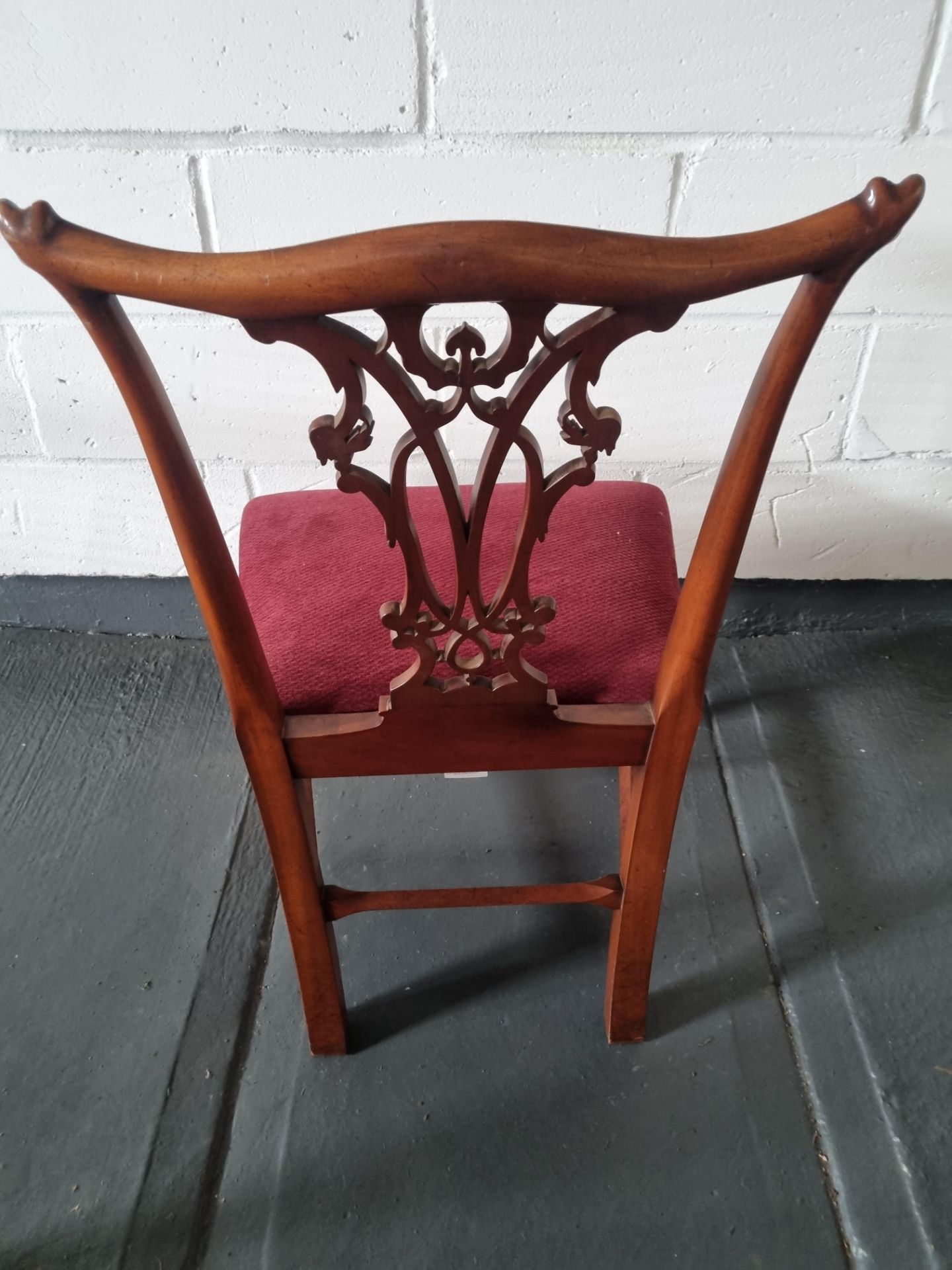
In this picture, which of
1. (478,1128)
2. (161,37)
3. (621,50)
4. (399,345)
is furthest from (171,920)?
(621,50)

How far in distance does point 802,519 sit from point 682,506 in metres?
0.21

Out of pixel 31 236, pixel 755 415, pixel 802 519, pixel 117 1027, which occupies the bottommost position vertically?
pixel 117 1027

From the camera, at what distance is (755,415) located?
0.67m

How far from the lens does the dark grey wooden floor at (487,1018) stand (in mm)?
985

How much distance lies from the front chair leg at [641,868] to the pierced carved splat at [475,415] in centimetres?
20

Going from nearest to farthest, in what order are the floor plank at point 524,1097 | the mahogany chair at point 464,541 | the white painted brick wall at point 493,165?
the mahogany chair at point 464,541 < the floor plank at point 524,1097 < the white painted brick wall at point 493,165

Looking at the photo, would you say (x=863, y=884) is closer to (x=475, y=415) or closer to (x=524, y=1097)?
(x=524, y=1097)

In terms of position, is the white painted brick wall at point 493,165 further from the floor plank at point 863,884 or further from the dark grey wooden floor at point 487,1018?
the dark grey wooden floor at point 487,1018

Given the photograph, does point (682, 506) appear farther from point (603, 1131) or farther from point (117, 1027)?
point (117, 1027)

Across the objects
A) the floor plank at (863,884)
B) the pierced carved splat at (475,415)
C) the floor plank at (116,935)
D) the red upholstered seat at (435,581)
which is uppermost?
the pierced carved splat at (475,415)

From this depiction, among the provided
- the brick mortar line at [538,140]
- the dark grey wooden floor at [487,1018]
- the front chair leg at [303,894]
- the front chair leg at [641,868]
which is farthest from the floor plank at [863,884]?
the brick mortar line at [538,140]

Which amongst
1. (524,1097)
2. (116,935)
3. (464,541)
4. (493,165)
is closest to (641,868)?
(524,1097)

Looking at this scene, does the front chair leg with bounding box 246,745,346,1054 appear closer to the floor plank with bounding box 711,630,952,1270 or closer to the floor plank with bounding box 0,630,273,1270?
the floor plank with bounding box 0,630,273,1270

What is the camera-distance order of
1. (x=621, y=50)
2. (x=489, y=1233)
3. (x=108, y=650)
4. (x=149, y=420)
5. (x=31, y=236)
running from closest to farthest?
(x=31, y=236)
(x=149, y=420)
(x=489, y=1233)
(x=621, y=50)
(x=108, y=650)
